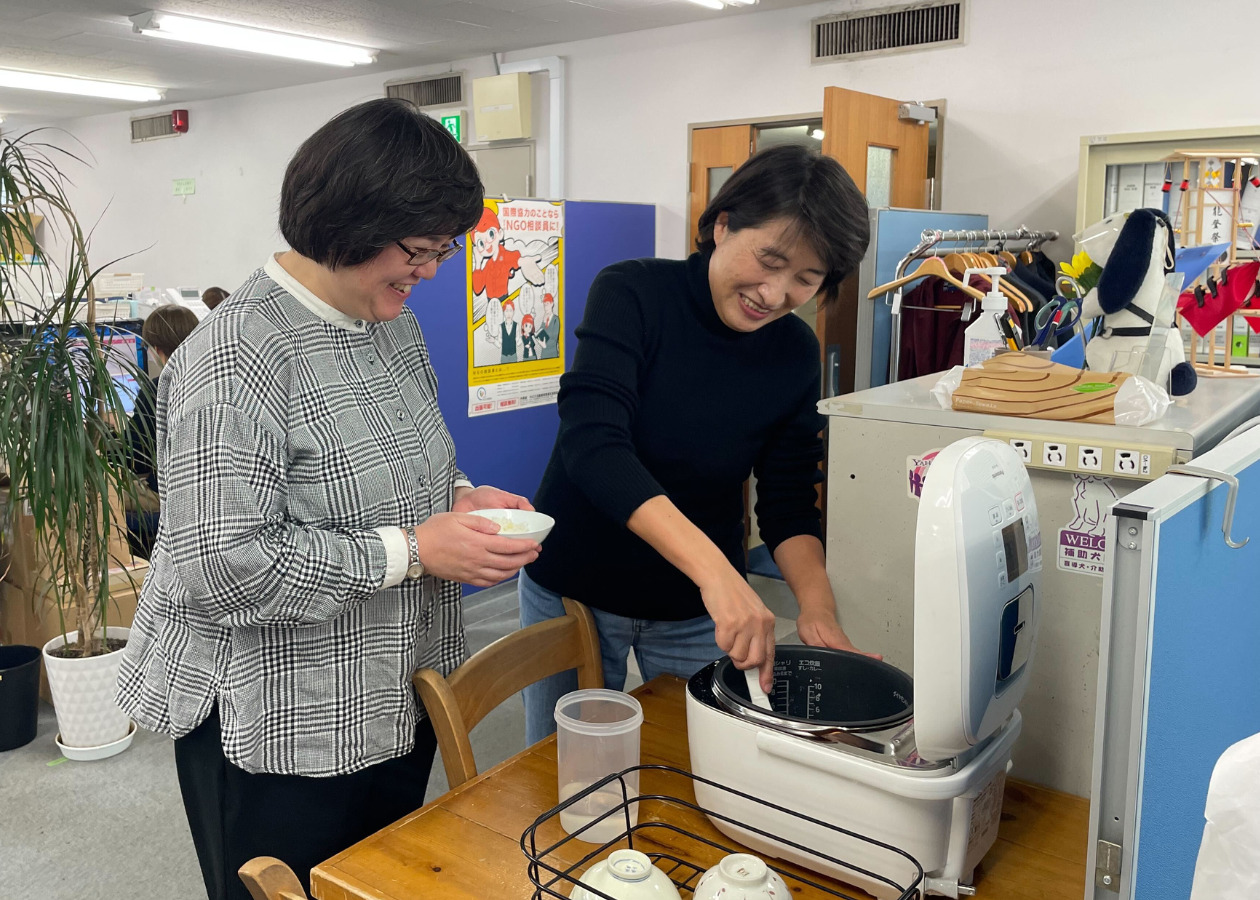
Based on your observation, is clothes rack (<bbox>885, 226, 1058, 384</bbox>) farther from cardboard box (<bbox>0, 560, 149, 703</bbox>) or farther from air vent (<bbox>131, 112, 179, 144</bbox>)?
air vent (<bbox>131, 112, 179, 144</bbox>)

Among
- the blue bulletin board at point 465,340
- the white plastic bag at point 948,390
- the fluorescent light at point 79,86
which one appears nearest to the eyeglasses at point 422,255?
the white plastic bag at point 948,390

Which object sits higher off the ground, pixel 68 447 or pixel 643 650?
pixel 68 447

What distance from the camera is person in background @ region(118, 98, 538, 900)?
1092 millimetres

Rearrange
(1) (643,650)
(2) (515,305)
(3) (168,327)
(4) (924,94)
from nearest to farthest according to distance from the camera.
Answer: (1) (643,650) → (3) (168,327) → (2) (515,305) → (4) (924,94)

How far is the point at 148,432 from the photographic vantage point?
2885 millimetres

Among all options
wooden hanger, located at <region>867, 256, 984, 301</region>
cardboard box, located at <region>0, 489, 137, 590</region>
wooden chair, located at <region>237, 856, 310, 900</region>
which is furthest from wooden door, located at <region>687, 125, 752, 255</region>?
wooden chair, located at <region>237, 856, 310, 900</region>

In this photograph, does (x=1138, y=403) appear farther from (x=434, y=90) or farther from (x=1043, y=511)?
(x=434, y=90)

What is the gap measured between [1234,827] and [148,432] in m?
2.96

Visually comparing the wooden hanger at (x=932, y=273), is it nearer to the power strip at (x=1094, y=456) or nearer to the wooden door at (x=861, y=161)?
the wooden door at (x=861, y=161)

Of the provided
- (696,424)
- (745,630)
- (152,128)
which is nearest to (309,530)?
(745,630)

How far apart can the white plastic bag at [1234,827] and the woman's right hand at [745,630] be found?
0.62 metres

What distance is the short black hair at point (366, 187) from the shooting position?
44.1 inches

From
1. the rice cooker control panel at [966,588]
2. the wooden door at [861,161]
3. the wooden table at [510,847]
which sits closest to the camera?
the rice cooker control panel at [966,588]

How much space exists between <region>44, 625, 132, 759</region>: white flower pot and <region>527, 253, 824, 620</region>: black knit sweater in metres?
1.91
